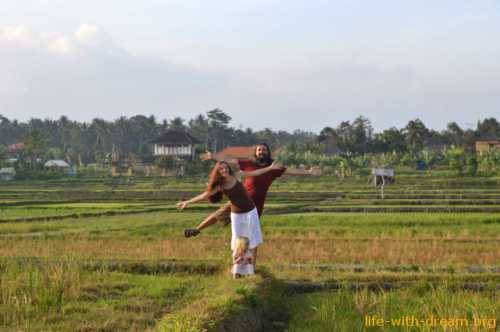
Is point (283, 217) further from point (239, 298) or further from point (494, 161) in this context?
point (494, 161)

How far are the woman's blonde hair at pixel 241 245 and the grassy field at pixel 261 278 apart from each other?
358mm

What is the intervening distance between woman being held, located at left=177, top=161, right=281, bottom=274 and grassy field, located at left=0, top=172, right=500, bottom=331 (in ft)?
1.72

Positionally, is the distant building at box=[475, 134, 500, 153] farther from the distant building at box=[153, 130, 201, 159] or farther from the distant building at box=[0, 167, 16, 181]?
the distant building at box=[0, 167, 16, 181]

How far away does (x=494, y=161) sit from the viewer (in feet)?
155

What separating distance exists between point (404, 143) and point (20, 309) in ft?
192

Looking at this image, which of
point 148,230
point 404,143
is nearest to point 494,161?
point 404,143

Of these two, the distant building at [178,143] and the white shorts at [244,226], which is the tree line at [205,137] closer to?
the distant building at [178,143]

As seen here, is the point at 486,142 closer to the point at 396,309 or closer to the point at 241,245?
the point at 241,245

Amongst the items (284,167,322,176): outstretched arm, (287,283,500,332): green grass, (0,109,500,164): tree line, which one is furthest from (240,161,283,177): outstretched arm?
(0,109,500,164): tree line

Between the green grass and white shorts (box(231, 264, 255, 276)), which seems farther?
white shorts (box(231, 264, 255, 276))

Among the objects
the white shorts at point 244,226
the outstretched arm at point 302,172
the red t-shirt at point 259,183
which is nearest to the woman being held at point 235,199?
the white shorts at point 244,226

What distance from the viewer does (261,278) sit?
23.9ft

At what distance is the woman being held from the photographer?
24.1 ft

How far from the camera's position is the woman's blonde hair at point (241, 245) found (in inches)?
294
